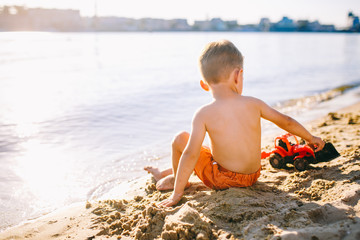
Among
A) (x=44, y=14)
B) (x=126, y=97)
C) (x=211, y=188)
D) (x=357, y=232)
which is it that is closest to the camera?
(x=357, y=232)

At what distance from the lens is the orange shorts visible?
2.24 m

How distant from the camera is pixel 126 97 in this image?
7695 mm

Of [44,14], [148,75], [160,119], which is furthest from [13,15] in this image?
[160,119]

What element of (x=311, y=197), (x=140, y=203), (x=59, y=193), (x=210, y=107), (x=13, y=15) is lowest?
(x=59, y=193)

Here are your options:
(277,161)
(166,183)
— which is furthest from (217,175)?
(277,161)

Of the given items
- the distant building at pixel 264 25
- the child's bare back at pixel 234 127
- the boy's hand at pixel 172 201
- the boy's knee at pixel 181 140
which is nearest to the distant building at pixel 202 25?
the distant building at pixel 264 25

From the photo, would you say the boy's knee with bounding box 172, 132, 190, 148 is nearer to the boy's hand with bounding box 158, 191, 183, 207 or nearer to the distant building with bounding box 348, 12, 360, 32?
the boy's hand with bounding box 158, 191, 183, 207

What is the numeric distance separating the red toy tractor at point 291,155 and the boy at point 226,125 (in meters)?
0.40

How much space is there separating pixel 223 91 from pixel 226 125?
233 mm

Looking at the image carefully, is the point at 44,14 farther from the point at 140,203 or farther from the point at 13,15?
the point at 140,203

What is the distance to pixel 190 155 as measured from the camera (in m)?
2.11

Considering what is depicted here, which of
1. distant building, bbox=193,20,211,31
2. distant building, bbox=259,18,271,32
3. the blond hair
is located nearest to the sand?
the blond hair

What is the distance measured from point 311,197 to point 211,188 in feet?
2.29

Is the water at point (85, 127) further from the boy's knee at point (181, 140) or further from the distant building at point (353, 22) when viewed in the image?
the distant building at point (353, 22)
